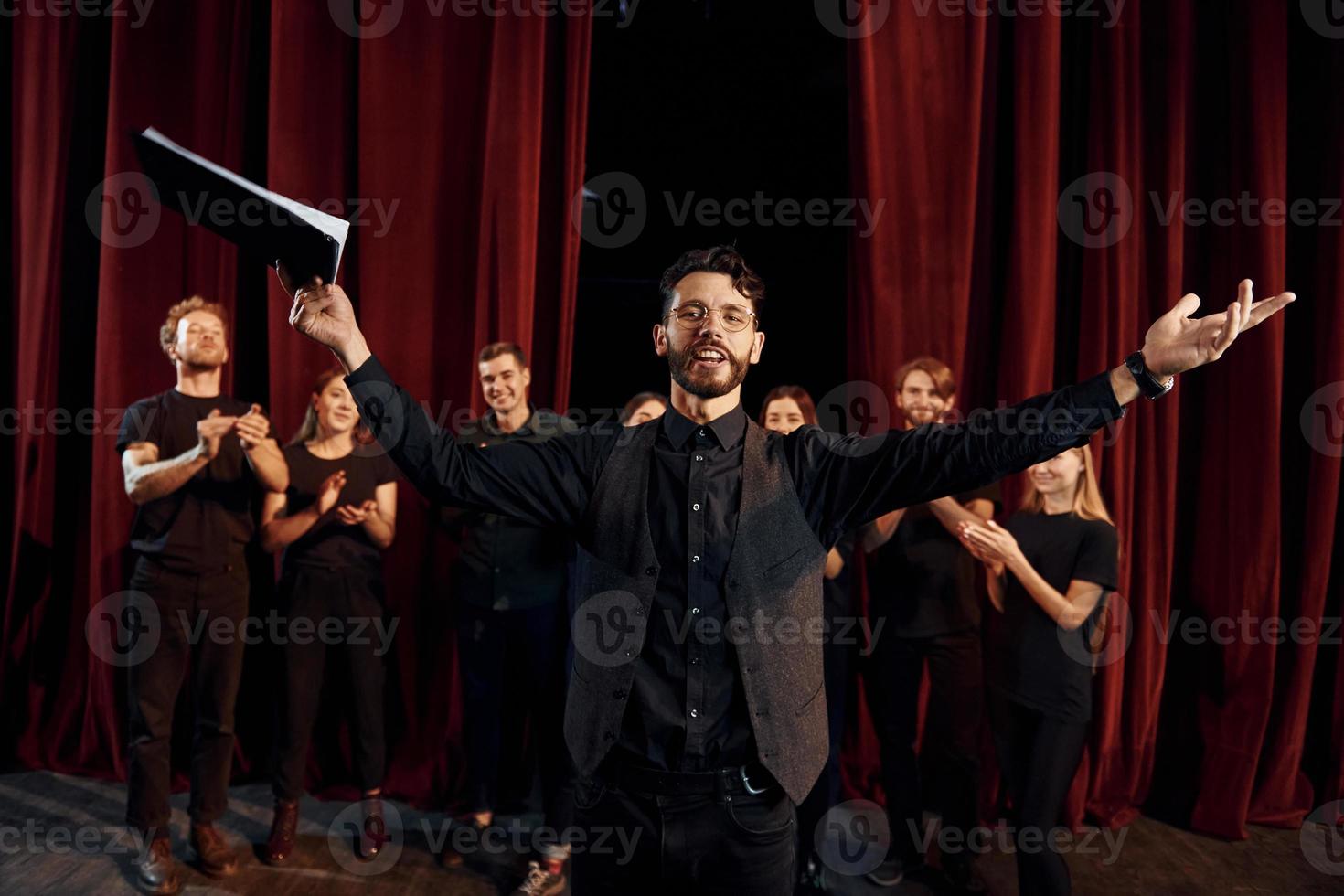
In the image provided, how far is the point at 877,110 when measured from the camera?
11.3ft

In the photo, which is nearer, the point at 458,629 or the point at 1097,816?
the point at 458,629

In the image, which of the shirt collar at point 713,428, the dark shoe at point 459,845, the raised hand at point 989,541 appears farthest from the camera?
the dark shoe at point 459,845

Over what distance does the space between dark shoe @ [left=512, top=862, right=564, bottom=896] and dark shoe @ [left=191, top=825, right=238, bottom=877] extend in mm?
880

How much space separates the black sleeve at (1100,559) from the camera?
245 cm

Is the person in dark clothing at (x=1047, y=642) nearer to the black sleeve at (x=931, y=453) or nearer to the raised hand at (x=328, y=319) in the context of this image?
the black sleeve at (x=931, y=453)

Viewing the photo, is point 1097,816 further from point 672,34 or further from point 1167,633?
point 672,34

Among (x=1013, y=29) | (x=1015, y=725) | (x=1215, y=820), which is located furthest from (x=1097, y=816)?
(x=1013, y=29)

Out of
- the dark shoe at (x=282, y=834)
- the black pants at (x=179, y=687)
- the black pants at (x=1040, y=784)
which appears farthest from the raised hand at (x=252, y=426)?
the black pants at (x=1040, y=784)

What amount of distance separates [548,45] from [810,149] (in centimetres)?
125

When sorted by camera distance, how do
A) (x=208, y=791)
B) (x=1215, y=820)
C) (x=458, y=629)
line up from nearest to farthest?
(x=208, y=791) < (x=458, y=629) < (x=1215, y=820)

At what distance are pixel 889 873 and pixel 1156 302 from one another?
2346 millimetres

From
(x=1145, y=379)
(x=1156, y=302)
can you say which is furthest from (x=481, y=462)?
(x=1156, y=302)

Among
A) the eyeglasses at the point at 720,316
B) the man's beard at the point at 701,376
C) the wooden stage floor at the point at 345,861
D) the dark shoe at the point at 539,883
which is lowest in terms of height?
the wooden stage floor at the point at 345,861

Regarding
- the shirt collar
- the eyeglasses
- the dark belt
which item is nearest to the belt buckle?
the dark belt
